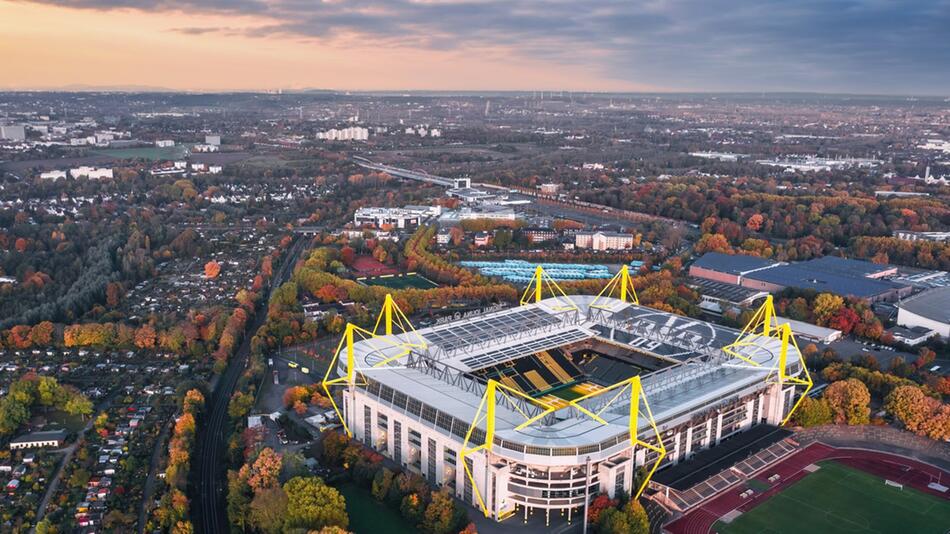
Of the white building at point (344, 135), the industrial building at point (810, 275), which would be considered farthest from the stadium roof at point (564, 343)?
the white building at point (344, 135)

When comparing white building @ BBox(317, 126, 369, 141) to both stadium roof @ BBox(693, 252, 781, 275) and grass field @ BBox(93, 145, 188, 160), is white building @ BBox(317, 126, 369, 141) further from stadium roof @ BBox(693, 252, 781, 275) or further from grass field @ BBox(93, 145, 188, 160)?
stadium roof @ BBox(693, 252, 781, 275)

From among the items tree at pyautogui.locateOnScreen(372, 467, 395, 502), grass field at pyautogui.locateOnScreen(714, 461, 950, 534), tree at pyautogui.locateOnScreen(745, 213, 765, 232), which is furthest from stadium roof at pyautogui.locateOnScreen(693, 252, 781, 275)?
tree at pyautogui.locateOnScreen(372, 467, 395, 502)

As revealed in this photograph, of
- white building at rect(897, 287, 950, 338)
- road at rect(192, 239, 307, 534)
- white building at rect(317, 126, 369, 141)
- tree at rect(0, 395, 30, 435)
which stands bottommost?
road at rect(192, 239, 307, 534)

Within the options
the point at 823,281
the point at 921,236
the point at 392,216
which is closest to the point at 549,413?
the point at 823,281

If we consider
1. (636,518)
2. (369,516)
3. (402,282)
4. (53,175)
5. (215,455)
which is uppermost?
(53,175)

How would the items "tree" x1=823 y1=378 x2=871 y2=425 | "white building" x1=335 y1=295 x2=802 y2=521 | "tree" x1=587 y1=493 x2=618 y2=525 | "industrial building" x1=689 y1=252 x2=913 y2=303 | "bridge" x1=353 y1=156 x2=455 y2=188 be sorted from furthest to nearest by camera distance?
"bridge" x1=353 y1=156 x2=455 y2=188, "industrial building" x1=689 y1=252 x2=913 y2=303, "tree" x1=823 y1=378 x2=871 y2=425, "white building" x1=335 y1=295 x2=802 y2=521, "tree" x1=587 y1=493 x2=618 y2=525

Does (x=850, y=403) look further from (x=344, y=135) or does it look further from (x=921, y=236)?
(x=344, y=135)
